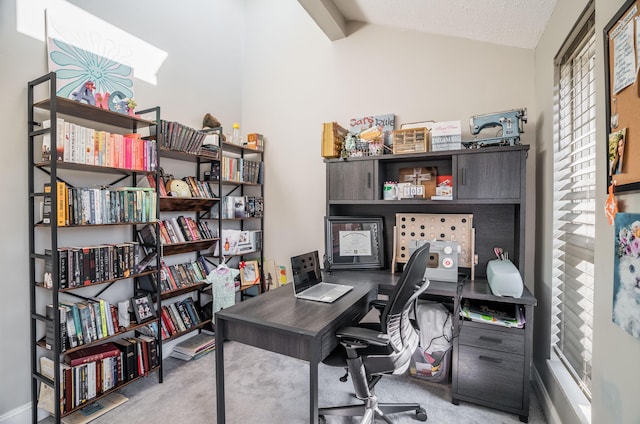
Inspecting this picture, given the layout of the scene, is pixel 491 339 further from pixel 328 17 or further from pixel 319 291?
A: pixel 328 17

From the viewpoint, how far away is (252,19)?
358 centimetres

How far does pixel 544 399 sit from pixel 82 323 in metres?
2.97

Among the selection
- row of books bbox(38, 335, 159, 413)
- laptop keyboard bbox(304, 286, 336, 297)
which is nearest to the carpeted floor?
row of books bbox(38, 335, 159, 413)

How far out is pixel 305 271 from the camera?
2.05 metres

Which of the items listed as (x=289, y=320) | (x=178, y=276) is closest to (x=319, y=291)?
(x=289, y=320)

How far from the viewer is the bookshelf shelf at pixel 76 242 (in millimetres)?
1851

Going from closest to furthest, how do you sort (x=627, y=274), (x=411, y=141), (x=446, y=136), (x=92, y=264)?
(x=627, y=274), (x=92, y=264), (x=446, y=136), (x=411, y=141)

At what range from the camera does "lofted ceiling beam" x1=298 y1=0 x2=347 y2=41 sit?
8.40 ft

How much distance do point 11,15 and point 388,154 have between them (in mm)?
2628

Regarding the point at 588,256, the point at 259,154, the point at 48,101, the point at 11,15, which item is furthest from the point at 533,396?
the point at 11,15

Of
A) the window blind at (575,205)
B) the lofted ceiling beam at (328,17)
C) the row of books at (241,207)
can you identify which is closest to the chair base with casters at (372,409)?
the window blind at (575,205)

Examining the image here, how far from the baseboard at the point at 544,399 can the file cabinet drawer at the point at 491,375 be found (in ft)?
0.51

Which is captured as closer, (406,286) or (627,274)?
(627,274)

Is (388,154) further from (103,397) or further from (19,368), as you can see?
(19,368)
